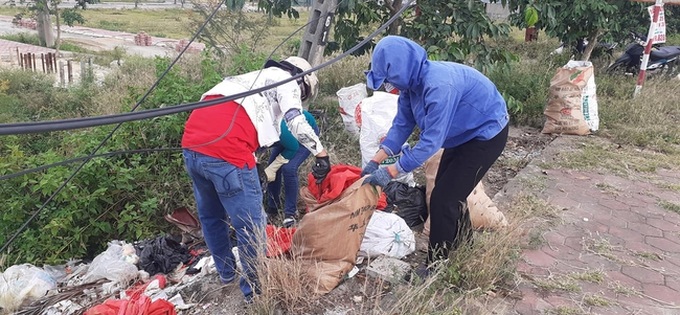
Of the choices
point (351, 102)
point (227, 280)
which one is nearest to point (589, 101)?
point (351, 102)

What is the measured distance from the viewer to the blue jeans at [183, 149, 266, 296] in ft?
8.16

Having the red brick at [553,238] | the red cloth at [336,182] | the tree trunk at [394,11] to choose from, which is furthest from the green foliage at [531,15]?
the red cloth at [336,182]

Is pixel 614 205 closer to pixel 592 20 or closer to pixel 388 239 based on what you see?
pixel 388 239

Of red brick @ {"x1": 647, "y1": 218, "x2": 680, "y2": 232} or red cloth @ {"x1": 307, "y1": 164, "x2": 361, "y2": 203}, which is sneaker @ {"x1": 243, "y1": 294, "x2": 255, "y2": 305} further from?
red brick @ {"x1": 647, "y1": 218, "x2": 680, "y2": 232}

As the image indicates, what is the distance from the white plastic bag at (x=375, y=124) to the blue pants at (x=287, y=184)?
58cm

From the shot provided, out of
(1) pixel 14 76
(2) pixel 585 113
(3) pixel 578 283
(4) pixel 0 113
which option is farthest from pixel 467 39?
(1) pixel 14 76

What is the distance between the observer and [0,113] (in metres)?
7.11

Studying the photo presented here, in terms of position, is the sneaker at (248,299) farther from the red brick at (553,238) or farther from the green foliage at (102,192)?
the red brick at (553,238)

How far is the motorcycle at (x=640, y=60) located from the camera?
27.5 feet

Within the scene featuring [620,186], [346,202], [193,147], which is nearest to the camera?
[193,147]

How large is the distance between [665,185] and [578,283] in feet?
7.29

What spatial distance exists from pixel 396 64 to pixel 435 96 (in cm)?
24

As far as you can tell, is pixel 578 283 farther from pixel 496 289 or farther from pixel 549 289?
pixel 496 289

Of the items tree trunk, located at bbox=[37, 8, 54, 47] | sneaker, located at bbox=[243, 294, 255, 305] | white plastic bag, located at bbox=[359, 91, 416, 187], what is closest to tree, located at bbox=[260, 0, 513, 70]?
white plastic bag, located at bbox=[359, 91, 416, 187]
